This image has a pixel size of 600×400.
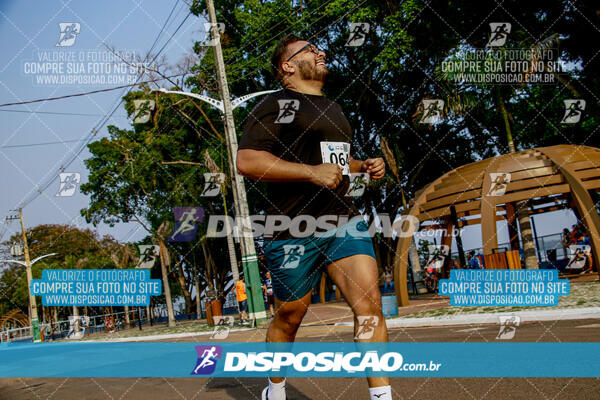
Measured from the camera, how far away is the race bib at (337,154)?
3.05 meters

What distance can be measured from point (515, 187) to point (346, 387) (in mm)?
10914

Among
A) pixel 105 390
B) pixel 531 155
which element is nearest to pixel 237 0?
pixel 531 155

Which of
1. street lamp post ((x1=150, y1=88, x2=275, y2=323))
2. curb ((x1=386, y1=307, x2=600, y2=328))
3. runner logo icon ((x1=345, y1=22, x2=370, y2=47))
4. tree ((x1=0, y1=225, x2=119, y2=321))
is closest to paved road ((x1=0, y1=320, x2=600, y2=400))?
curb ((x1=386, y1=307, x2=600, y2=328))

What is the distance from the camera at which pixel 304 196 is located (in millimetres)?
2971

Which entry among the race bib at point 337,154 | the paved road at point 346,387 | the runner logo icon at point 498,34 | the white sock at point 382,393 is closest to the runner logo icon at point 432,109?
the runner logo icon at point 498,34

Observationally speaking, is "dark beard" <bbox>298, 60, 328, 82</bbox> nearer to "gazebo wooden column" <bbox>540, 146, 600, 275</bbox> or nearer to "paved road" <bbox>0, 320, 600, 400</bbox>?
Answer: "paved road" <bbox>0, 320, 600, 400</bbox>

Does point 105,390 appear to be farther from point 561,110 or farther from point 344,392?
point 561,110

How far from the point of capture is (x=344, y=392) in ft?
12.9

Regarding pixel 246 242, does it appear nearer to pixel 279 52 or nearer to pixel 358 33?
pixel 279 52

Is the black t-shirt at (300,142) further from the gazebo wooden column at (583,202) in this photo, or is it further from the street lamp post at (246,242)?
the gazebo wooden column at (583,202)

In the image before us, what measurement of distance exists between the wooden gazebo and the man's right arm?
11070 mm

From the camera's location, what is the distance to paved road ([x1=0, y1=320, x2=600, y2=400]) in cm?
345

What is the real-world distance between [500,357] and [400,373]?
40.7 inches

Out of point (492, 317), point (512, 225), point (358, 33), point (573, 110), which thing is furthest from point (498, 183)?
point (358, 33)
